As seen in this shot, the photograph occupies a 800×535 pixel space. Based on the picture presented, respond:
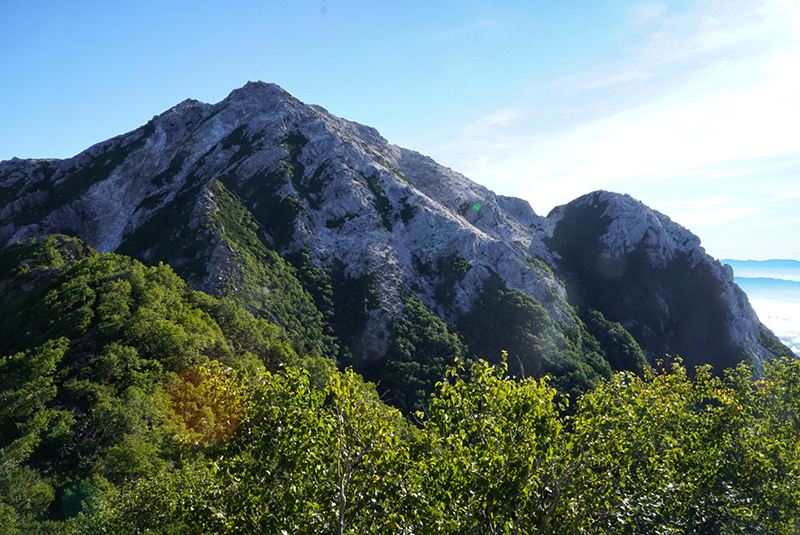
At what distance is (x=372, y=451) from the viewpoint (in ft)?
38.3

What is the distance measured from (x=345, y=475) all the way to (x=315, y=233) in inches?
5236

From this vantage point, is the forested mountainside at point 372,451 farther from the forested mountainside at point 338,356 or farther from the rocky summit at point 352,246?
the rocky summit at point 352,246

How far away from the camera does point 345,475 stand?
10.8 metres

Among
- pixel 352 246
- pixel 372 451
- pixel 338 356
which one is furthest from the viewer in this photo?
pixel 352 246

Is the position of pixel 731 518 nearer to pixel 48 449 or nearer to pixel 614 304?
pixel 48 449

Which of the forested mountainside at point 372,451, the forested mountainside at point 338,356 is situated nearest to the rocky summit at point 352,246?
the forested mountainside at point 338,356

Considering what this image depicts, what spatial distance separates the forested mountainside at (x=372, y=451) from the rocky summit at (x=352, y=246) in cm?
5835

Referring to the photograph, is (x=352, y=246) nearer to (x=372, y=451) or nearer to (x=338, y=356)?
(x=338, y=356)

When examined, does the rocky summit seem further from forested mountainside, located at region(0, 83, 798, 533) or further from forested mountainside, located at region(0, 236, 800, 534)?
forested mountainside, located at region(0, 236, 800, 534)

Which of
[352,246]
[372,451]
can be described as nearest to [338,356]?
[352,246]

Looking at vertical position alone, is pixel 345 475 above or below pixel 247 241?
below

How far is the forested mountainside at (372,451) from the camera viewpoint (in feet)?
35.7

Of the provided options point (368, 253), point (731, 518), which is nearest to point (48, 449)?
point (731, 518)

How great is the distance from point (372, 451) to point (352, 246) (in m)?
128
